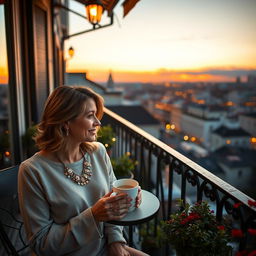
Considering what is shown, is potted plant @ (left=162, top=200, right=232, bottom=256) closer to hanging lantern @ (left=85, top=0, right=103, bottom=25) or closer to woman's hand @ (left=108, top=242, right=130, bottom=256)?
woman's hand @ (left=108, top=242, right=130, bottom=256)

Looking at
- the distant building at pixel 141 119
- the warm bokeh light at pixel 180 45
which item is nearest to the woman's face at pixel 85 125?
the warm bokeh light at pixel 180 45

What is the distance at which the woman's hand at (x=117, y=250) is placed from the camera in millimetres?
1466

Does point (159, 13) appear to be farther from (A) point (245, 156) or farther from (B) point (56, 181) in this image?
(B) point (56, 181)

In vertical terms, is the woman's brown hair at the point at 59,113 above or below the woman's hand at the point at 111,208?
above

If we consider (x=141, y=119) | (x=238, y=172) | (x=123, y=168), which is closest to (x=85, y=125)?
(x=123, y=168)

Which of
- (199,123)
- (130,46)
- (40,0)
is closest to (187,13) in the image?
(130,46)

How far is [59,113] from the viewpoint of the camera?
1364 millimetres

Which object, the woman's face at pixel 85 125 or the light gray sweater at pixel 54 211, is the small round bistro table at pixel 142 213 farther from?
the woman's face at pixel 85 125

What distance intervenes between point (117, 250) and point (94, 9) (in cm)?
428

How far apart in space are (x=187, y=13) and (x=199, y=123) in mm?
23860

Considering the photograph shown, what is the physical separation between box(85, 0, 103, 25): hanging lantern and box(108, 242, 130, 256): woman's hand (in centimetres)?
418

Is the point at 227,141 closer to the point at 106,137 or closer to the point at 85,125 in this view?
the point at 106,137

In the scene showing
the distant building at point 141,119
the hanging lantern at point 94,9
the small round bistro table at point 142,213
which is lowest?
the distant building at point 141,119

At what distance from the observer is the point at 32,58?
3.59 metres
